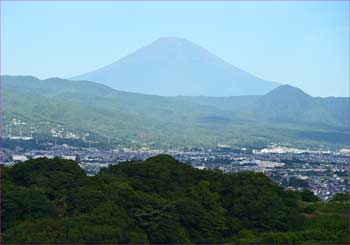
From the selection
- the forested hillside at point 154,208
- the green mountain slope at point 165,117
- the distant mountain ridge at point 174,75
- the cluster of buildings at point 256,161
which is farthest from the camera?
the distant mountain ridge at point 174,75

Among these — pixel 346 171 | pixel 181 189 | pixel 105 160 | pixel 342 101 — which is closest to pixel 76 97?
pixel 342 101

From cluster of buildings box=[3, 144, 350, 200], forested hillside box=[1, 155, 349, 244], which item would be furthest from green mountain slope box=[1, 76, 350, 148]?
forested hillside box=[1, 155, 349, 244]

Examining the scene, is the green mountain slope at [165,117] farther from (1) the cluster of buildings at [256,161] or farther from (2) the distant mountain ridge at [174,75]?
Answer: (2) the distant mountain ridge at [174,75]

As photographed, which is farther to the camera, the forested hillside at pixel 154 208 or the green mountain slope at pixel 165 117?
the green mountain slope at pixel 165 117

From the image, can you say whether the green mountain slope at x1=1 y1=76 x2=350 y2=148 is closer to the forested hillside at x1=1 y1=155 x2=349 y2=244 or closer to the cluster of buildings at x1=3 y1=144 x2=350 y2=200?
the cluster of buildings at x1=3 y1=144 x2=350 y2=200

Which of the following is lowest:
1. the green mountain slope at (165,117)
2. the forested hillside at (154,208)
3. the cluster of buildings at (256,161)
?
the cluster of buildings at (256,161)

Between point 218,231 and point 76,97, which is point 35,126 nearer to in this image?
point 76,97

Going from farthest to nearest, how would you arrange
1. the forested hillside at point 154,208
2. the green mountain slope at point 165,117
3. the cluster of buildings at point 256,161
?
the green mountain slope at point 165,117, the cluster of buildings at point 256,161, the forested hillside at point 154,208

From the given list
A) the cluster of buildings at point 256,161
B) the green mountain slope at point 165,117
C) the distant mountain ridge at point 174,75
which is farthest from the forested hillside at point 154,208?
the distant mountain ridge at point 174,75
